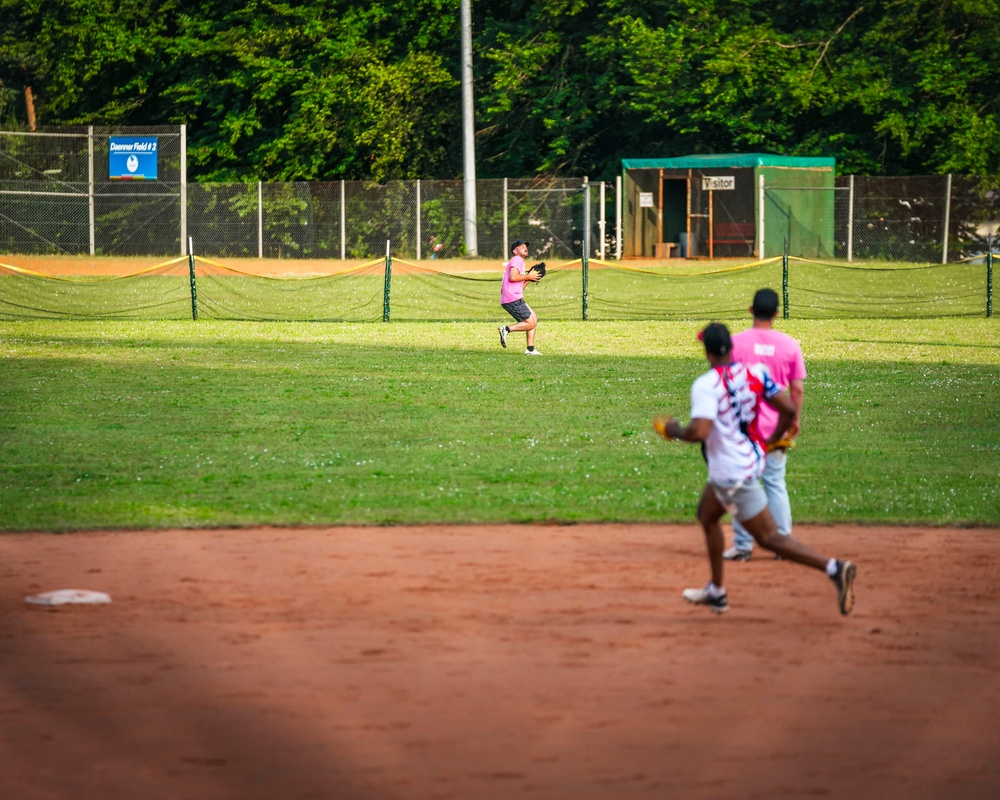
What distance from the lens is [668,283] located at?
35250mm

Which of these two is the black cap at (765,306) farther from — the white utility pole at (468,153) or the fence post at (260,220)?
the fence post at (260,220)

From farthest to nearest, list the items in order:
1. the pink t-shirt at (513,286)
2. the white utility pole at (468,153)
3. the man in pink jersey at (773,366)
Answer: the white utility pole at (468,153)
the pink t-shirt at (513,286)
the man in pink jersey at (773,366)

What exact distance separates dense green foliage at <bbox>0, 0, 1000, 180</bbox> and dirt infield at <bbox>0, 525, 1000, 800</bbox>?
121ft

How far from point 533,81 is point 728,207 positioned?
12151mm

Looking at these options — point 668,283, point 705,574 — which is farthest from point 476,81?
point 705,574

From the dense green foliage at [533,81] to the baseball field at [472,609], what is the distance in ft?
97.3

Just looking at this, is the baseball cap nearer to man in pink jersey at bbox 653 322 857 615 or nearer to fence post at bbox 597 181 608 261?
man in pink jersey at bbox 653 322 857 615

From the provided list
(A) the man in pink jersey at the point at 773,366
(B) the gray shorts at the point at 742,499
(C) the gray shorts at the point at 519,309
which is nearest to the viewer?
(B) the gray shorts at the point at 742,499

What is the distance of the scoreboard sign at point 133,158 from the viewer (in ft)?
131

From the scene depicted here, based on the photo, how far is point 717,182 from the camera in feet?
129

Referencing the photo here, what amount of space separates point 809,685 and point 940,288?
2913cm

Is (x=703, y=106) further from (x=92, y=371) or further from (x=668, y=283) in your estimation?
(x=92, y=371)

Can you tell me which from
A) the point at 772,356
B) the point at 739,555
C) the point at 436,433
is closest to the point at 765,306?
the point at 772,356

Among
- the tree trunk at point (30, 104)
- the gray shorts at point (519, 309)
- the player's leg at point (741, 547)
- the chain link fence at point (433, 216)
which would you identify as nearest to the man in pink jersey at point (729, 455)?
the player's leg at point (741, 547)
